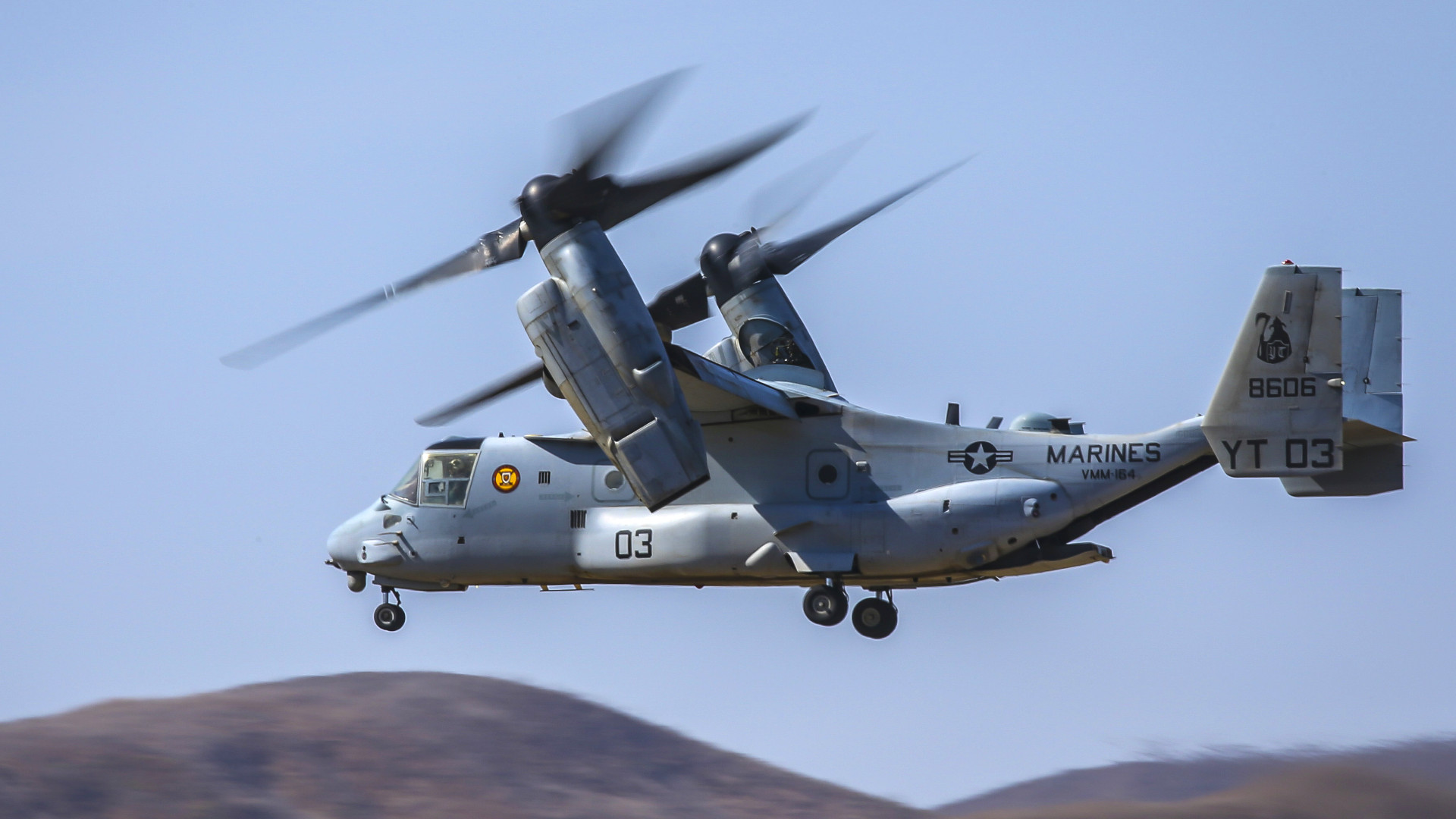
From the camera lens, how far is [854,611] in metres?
22.0

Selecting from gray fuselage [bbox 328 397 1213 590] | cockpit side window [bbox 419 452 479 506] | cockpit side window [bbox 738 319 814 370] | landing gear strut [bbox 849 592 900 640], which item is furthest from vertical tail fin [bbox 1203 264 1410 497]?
cockpit side window [bbox 419 452 479 506]

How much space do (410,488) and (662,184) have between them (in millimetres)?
7217

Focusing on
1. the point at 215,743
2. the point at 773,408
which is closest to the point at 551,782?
the point at 215,743

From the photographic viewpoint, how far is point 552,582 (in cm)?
2272

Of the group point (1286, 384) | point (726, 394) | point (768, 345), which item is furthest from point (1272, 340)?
point (768, 345)

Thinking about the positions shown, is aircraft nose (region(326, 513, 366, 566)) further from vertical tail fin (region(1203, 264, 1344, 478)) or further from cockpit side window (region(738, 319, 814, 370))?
vertical tail fin (region(1203, 264, 1344, 478))

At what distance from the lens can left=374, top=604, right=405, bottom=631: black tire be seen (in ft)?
78.1

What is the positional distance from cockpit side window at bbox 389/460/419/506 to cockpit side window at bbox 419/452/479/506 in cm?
10

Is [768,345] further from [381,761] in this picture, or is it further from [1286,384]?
[381,761]

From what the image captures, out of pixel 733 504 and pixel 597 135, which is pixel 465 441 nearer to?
pixel 733 504

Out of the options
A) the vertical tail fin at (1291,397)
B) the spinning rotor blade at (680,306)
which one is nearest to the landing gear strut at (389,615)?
the spinning rotor blade at (680,306)

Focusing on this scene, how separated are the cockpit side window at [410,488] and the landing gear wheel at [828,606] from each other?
6240mm

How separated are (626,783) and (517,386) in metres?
23.1

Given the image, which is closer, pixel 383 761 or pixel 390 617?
pixel 390 617
